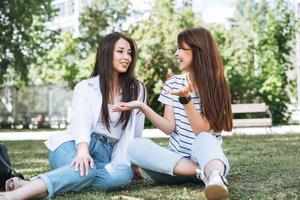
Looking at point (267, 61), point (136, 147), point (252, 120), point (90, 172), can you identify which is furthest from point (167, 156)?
point (267, 61)

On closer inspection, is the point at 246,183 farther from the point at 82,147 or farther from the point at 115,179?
the point at 82,147

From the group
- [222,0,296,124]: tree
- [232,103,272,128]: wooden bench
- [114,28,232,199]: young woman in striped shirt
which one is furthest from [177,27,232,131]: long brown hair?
[222,0,296,124]: tree

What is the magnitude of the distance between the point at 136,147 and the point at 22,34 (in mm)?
16070

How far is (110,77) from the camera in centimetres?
358

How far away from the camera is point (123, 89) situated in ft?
11.9

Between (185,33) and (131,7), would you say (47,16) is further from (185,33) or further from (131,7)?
(185,33)

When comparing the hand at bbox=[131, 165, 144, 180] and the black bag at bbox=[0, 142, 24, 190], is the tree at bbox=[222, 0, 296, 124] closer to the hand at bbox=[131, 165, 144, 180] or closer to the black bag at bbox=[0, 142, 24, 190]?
the hand at bbox=[131, 165, 144, 180]

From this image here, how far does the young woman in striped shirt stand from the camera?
3.29 meters

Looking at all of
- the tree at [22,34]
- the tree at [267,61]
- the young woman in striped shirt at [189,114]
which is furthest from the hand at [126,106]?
the tree at [267,61]

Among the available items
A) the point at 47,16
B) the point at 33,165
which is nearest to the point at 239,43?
the point at 47,16

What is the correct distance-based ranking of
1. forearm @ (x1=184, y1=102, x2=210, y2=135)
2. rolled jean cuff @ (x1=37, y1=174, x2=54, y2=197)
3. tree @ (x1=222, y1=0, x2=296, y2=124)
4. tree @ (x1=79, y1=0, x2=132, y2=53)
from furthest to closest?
1. tree @ (x1=79, y1=0, x2=132, y2=53)
2. tree @ (x1=222, y1=0, x2=296, y2=124)
3. forearm @ (x1=184, y1=102, x2=210, y2=135)
4. rolled jean cuff @ (x1=37, y1=174, x2=54, y2=197)

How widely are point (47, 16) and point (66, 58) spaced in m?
3.64

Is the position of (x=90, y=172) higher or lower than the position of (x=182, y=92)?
lower

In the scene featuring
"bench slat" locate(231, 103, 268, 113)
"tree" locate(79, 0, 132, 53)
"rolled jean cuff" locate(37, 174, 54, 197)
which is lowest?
"bench slat" locate(231, 103, 268, 113)
